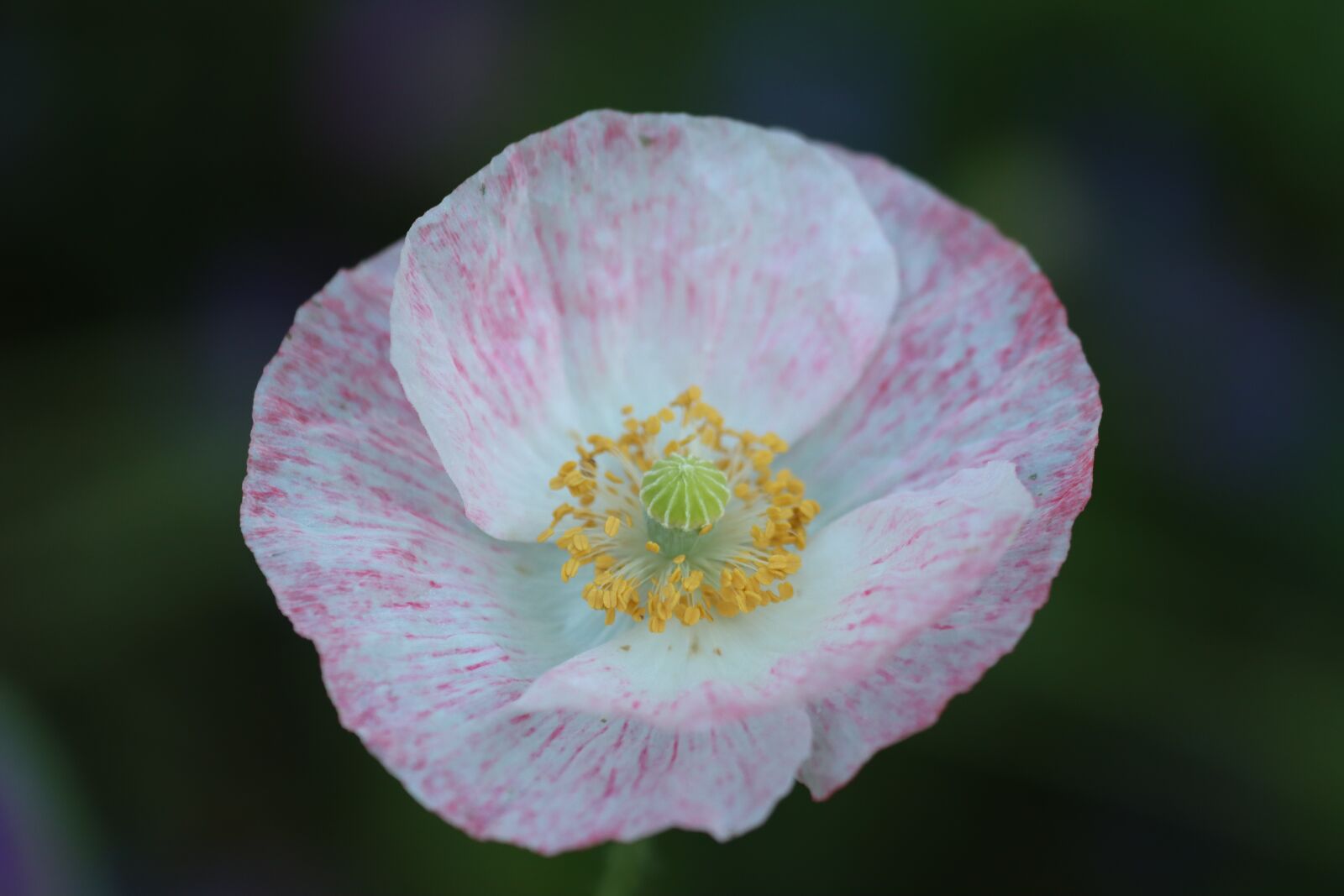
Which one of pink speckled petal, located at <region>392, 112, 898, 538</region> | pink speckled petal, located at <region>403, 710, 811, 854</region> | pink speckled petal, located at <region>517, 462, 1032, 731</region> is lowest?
pink speckled petal, located at <region>403, 710, 811, 854</region>

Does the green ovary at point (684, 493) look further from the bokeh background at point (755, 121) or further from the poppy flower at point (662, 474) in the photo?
the bokeh background at point (755, 121)

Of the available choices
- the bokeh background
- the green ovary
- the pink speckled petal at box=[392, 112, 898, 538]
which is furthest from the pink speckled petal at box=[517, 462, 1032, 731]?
the bokeh background

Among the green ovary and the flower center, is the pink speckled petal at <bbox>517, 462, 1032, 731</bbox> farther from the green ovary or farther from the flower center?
the green ovary

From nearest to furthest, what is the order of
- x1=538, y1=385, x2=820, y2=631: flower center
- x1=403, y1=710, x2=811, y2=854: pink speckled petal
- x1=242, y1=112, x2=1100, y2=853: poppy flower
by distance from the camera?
1. x1=403, y1=710, x2=811, y2=854: pink speckled petal
2. x1=242, y1=112, x2=1100, y2=853: poppy flower
3. x1=538, y1=385, x2=820, y2=631: flower center

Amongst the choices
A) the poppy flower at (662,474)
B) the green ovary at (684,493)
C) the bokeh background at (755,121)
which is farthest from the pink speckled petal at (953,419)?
the bokeh background at (755,121)

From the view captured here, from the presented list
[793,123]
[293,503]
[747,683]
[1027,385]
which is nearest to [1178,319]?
[793,123]

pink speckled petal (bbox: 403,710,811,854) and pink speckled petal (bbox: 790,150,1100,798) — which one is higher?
pink speckled petal (bbox: 790,150,1100,798)
